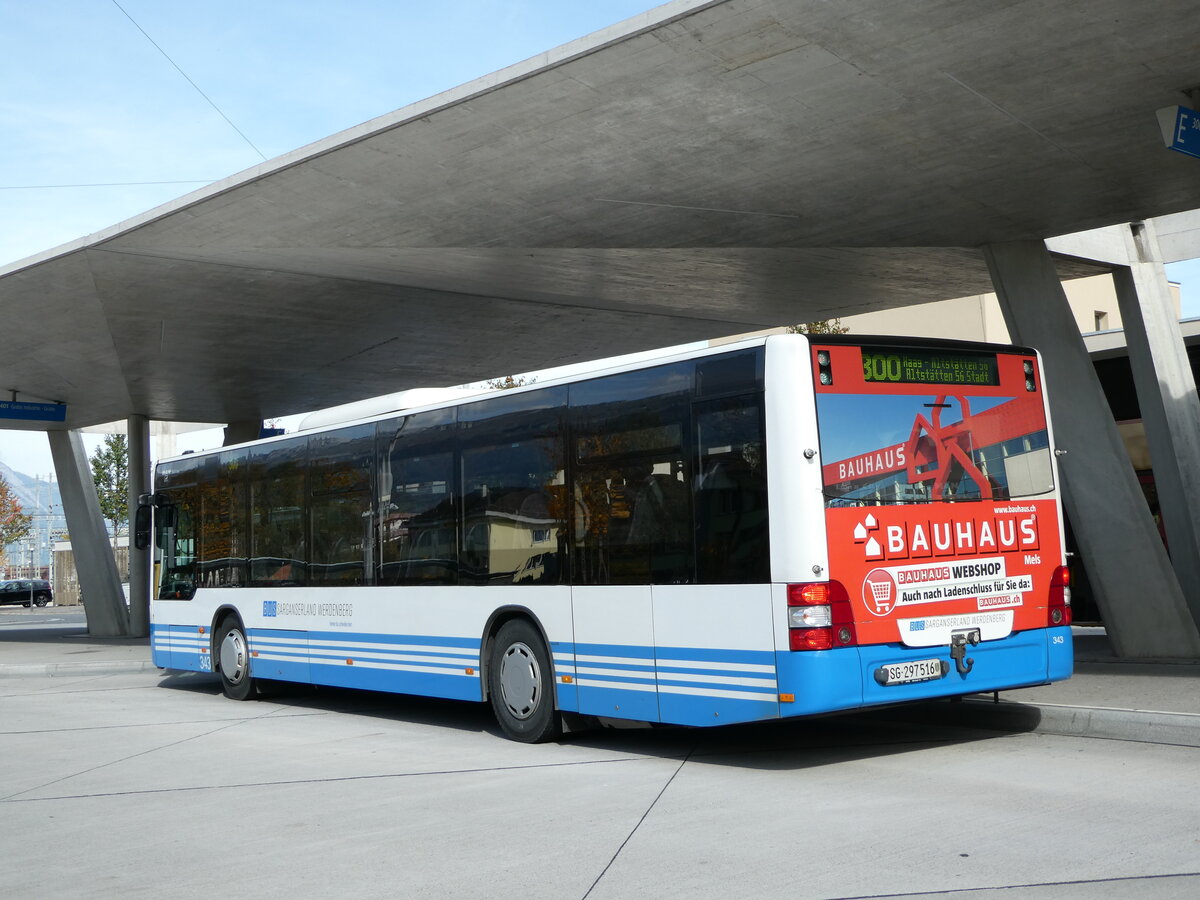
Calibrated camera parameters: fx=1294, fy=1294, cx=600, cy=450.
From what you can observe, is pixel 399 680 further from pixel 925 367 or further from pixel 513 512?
pixel 925 367

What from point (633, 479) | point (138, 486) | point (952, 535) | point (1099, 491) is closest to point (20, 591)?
point (138, 486)

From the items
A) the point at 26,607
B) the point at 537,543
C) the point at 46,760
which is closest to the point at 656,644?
the point at 537,543

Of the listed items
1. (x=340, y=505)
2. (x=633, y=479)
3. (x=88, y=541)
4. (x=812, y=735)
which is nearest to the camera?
(x=633, y=479)

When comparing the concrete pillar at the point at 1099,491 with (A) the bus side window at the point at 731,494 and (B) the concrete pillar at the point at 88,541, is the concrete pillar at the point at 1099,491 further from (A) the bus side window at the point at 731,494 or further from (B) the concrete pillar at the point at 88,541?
(B) the concrete pillar at the point at 88,541

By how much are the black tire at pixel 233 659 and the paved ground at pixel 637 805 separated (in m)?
2.29

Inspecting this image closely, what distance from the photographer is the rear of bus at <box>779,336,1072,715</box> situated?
8.69 m

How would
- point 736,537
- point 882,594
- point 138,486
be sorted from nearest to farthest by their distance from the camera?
1. point 882,594
2. point 736,537
3. point 138,486

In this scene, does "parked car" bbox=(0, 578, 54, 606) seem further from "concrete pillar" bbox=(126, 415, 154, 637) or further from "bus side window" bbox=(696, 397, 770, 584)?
"bus side window" bbox=(696, 397, 770, 584)

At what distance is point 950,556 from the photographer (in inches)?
364

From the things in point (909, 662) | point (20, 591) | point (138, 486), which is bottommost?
point (909, 662)

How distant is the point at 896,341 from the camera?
9383 millimetres

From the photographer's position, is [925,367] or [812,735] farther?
[812,735]

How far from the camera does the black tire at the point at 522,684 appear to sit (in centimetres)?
1077

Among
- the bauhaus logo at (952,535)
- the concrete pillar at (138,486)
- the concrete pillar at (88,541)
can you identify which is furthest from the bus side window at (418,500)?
the concrete pillar at (88,541)
